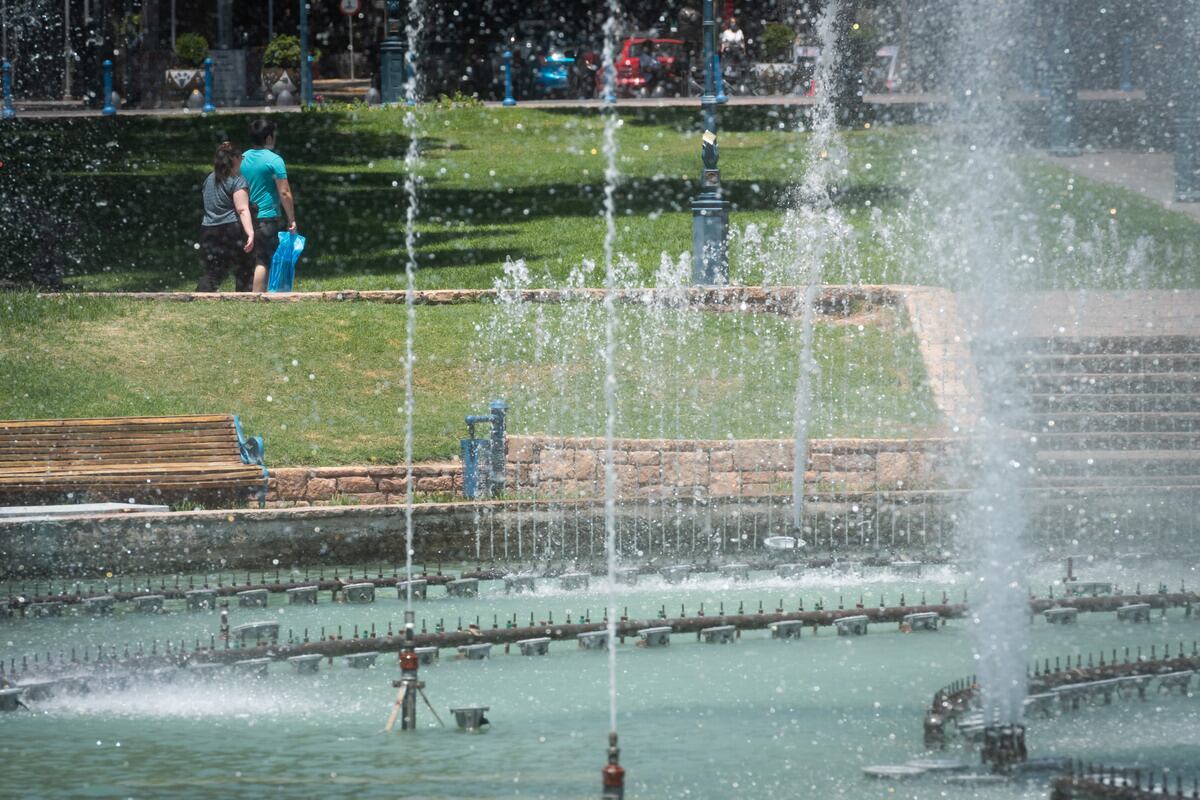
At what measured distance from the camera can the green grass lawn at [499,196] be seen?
892 inches

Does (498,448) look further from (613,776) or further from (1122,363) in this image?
(613,776)

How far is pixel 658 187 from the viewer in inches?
1102

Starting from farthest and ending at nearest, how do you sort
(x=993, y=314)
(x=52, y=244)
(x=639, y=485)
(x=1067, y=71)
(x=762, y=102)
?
1. (x=762, y=102)
2. (x=1067, y=71)
3. (x=52, y=244)
4. (x=639, y=485)
5. (x=993, y=314)

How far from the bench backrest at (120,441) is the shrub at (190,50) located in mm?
29453

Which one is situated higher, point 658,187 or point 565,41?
point 565,41

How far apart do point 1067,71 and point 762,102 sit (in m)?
5.97

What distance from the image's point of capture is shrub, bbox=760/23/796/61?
43.2m

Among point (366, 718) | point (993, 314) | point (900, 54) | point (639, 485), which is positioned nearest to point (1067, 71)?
point (900, 54)

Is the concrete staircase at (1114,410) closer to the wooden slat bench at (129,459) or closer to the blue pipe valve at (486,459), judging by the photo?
the blue pipe valve at (486,459)

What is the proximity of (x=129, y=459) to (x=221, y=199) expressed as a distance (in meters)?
4.62

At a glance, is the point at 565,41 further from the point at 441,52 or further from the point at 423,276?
the point at 423,276

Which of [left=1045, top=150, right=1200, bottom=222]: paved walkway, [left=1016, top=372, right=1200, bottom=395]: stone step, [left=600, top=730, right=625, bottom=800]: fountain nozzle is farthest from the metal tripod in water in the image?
[left=1045, top=150, right=1200, bottom=222]: paved walkway

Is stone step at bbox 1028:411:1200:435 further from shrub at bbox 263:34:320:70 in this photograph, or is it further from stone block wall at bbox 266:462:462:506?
shrub at bbox 263:34:320:70

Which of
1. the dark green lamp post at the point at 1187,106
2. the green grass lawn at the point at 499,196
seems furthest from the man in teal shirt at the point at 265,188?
the dark green lamp post at the point at 1187,106
